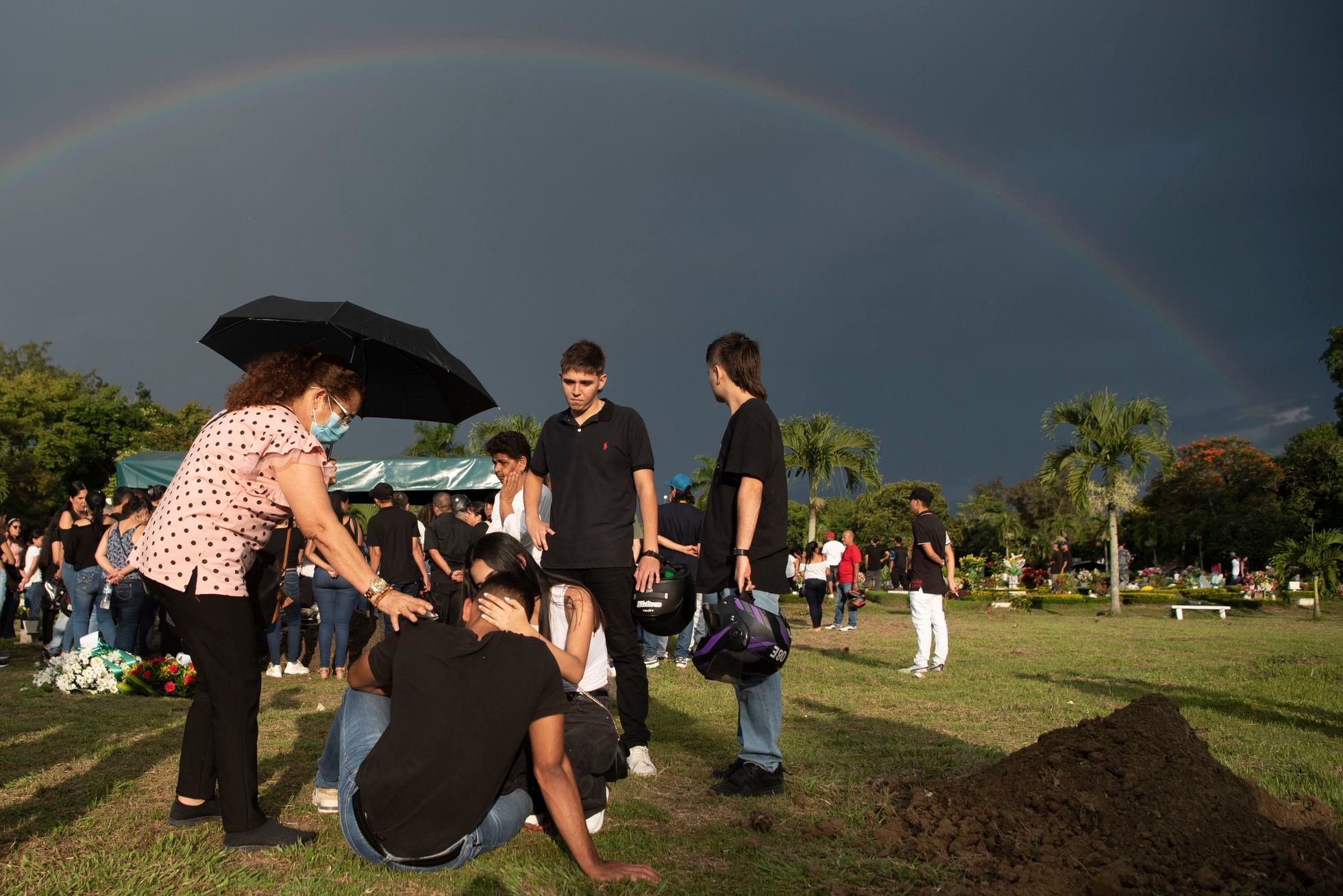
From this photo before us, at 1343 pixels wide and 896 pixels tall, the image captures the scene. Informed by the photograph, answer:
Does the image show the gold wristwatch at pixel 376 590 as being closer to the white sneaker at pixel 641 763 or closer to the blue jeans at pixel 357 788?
the blue jeans at pixel 357 788

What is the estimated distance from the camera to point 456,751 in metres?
2.92

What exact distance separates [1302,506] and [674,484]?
44.5 metres

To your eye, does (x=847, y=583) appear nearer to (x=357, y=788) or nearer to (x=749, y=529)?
(x=749, y=529)

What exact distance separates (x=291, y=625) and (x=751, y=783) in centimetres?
719

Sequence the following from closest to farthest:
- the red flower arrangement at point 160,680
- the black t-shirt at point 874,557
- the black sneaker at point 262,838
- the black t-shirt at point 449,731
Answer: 1. the black t-shirt at point 449,731
2. the black sneaker at point 262,838
3. the red flower arrangement at point 160,680
4. the black t-shirt at point 874,557

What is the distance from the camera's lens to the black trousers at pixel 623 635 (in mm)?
4938

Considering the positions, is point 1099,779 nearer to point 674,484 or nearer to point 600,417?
point 600,417

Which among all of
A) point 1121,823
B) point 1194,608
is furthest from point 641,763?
point 1194,608

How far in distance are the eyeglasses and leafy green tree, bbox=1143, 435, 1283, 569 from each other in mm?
45537

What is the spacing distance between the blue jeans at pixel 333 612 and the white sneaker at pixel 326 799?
197 inches

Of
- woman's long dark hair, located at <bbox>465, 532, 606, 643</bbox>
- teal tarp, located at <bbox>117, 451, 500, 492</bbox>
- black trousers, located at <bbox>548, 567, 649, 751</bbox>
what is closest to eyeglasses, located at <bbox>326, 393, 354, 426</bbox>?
woman's long dark hair, located at <bbox>465, 532, 606, 643</bbox>

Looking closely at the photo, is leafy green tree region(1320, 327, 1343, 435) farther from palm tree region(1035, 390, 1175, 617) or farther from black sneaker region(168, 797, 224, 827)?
black sneaker region(168, 797, 224, 827)

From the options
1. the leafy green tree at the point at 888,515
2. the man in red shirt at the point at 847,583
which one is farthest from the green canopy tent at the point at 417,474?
the leafy green tree at the point at 888,515

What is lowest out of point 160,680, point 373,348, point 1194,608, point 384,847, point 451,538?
point 160,680
